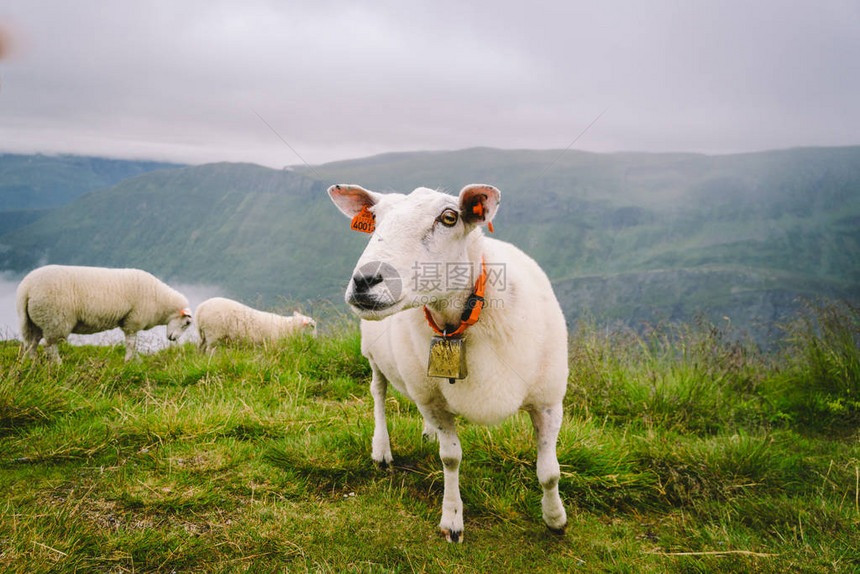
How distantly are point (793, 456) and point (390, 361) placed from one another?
133 inches

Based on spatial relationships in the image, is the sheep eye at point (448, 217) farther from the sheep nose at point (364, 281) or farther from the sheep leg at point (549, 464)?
the sheep leg at point (549, 464)

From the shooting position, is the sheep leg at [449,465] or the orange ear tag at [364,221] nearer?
the orange ear tag at [364,221]

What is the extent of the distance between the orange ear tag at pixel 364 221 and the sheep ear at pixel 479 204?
0.67 m

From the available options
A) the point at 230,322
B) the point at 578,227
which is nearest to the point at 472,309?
the point at 230,322

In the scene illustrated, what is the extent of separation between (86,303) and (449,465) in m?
8.42

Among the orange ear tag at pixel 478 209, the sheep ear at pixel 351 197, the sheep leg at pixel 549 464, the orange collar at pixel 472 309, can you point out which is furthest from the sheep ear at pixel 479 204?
the sheep leg at pixel 549 464

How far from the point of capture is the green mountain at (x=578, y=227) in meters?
88.9

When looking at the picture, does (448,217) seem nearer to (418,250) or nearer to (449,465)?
(418,250)

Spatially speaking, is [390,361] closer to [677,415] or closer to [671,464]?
[671,464]

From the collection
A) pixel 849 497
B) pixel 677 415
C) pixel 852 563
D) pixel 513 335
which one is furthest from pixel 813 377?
pixel 513 335

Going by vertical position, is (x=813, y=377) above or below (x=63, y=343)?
above

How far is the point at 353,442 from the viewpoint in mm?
3748

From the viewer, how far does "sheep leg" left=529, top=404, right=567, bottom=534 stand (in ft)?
9.19

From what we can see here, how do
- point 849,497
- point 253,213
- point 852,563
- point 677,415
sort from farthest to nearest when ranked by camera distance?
point 253,213
point 677,415
point 849,497
point 852,563
